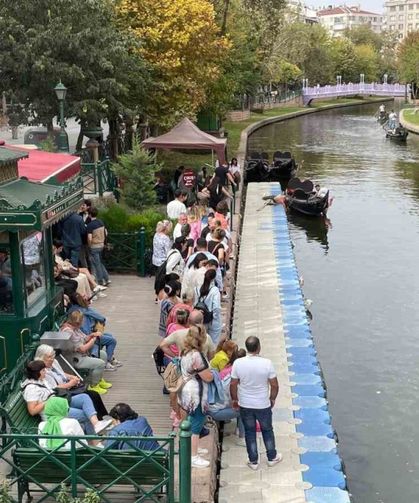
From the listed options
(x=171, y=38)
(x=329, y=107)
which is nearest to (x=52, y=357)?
(x=171, y=38)

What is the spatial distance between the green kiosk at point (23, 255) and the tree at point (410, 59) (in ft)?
246

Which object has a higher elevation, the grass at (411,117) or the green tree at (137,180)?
the green tree at (137,180)

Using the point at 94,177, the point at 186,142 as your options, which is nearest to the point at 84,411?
the point at 94,177

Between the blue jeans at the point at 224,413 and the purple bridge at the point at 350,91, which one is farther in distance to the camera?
the purple bridge at the point at 350,91

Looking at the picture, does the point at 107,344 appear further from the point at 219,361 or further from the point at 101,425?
the point at 101,425

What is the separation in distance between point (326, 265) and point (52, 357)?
1387 centimetres

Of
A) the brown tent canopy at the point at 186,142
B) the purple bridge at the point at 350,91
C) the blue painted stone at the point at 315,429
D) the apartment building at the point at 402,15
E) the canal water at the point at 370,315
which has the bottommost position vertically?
the canal water at the point at 370,315

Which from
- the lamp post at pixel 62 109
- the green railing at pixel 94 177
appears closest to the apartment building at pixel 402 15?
the green railing at pixel 94 177

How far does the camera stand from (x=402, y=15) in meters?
196

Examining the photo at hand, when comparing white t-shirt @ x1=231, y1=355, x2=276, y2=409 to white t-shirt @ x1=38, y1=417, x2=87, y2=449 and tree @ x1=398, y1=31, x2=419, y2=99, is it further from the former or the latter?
tree @ x1=398, y1=31, x2=419, y2=99

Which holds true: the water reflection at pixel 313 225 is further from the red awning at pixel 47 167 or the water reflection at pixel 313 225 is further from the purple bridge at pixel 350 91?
the purple bridge at pixel 350 91

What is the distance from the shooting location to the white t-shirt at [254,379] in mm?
8016

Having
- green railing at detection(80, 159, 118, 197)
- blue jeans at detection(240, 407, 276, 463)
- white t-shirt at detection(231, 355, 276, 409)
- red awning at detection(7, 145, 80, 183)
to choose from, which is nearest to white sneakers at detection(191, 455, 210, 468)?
blue jeans at detection(240, 407, 276, 463)

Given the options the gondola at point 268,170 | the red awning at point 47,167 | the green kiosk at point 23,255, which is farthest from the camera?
the gondola at point 268,170
